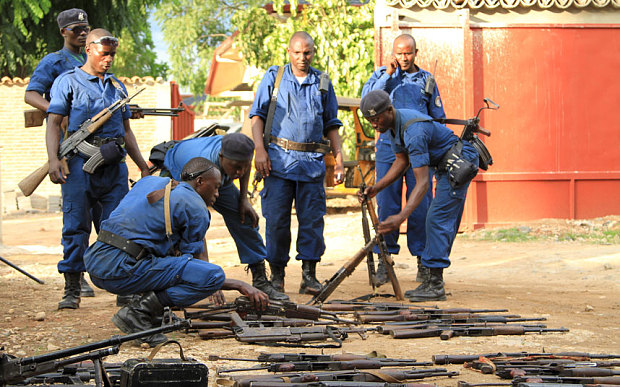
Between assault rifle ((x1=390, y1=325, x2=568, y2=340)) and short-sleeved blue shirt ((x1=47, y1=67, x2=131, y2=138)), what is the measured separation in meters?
2.86

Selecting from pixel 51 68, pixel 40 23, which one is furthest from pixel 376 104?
pixel 40 23

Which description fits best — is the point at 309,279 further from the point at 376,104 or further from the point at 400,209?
the point at 376,104

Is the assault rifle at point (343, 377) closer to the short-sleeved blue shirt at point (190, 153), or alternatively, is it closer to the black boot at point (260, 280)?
the short-sleeved blue shirt at point (190, 153)

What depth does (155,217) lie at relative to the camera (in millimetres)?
5086

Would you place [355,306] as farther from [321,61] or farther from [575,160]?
[321,61]

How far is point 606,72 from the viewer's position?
41.6ft

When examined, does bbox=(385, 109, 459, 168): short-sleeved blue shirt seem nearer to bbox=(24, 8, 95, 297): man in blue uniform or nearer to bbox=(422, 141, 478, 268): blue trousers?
bbox=(422, 141, 478, 268): blue trousers

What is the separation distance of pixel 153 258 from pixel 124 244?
0.20 m

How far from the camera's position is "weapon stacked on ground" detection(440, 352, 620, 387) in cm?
430

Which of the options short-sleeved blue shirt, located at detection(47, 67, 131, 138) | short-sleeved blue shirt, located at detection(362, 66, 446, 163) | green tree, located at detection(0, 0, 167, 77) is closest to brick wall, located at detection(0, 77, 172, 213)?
green tree, located at detection(0, 0, 167, 77)

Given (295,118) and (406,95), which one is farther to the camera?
(406,95)

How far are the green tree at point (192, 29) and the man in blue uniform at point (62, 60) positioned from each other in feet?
104

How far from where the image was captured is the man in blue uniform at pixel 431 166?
22.4 ft

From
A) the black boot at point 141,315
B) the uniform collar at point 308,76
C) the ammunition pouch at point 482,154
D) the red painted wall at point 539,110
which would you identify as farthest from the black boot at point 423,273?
the red painted wall at point 539,110
